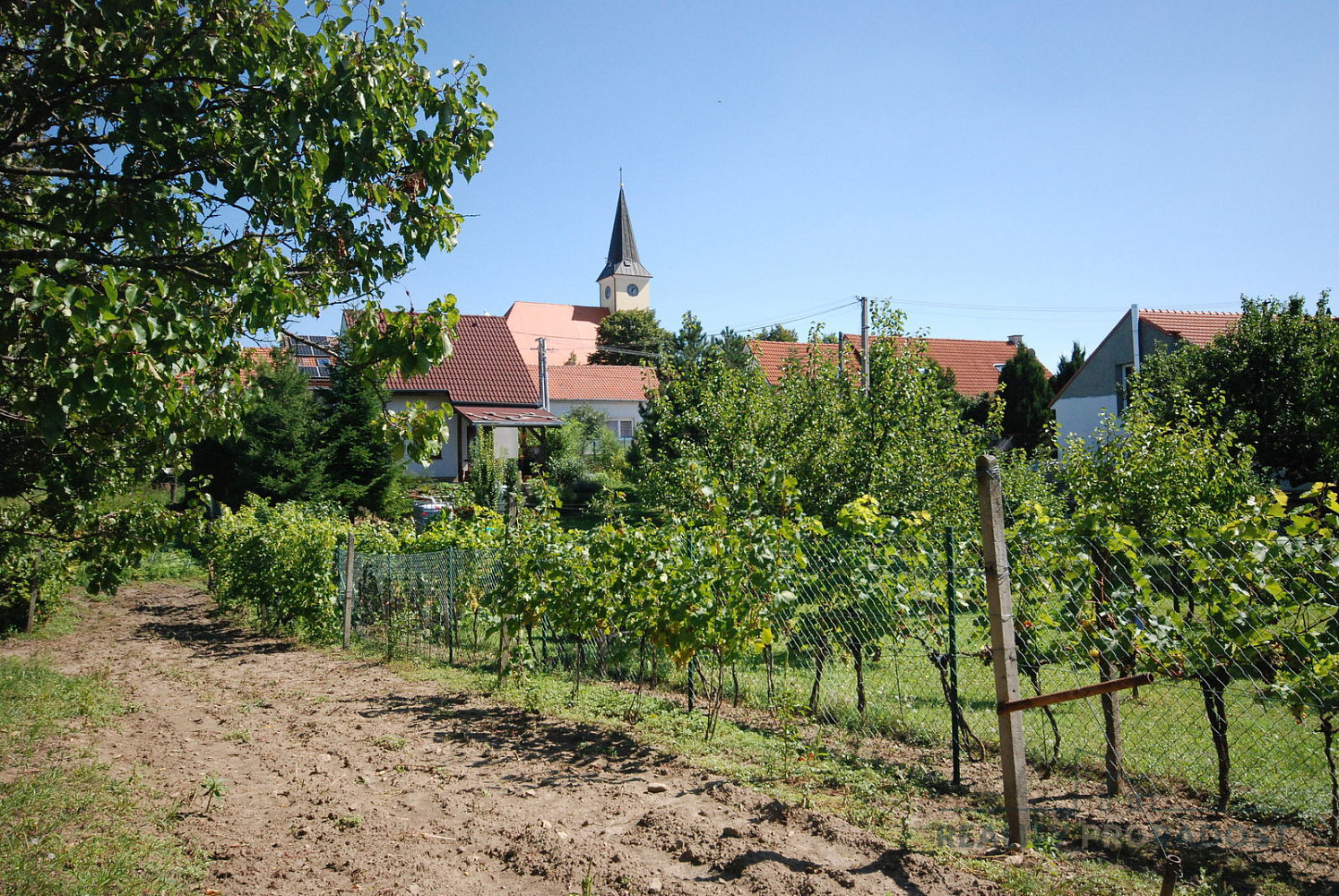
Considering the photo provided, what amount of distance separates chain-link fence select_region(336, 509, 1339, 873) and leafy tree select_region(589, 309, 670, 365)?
54540 millimetres

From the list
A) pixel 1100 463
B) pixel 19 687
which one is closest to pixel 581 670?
pixel 19 687

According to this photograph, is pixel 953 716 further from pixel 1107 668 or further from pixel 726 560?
pixel 726 560

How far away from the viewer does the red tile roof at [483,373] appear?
101 ft

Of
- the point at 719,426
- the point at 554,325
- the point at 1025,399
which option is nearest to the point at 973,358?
the point at 1025,399

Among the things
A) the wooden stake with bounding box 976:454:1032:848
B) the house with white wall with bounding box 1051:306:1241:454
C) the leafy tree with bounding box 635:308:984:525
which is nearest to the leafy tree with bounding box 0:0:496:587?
the wooden stake with bounding box 976:454:1032:848

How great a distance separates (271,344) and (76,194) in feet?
4.47

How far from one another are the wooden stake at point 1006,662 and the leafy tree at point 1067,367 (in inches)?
1353

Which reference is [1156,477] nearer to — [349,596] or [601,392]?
[349,596]

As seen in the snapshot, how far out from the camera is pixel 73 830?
173 inches

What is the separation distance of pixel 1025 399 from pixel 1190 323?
6.60m

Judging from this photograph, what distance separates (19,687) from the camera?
8.14 metres

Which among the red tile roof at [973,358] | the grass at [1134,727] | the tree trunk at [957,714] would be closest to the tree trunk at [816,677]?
the grass at [1134,727]

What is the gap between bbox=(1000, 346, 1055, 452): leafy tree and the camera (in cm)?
3528

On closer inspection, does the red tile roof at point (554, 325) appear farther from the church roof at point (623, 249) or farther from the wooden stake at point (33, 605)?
the wooden stake at point (33, 605)
